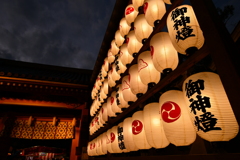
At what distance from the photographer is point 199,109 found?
6.01ft

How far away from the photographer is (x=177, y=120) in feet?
7.02

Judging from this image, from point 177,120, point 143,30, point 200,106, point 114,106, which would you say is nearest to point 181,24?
point 200,106

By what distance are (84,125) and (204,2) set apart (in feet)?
31.1

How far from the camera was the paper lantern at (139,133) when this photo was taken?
123 inches

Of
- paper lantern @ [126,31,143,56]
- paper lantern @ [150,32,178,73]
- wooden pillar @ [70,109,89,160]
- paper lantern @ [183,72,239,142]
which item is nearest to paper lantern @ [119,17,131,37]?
paper lantern @ [126,31,143,56]

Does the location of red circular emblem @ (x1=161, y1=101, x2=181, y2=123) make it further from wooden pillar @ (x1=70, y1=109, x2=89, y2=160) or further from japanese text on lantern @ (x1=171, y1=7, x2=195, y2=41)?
wooden pillar @ (x1=70, y1=109, x2=89, y2=160)

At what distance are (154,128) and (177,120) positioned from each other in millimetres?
649

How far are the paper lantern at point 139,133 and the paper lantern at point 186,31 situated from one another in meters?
1.70

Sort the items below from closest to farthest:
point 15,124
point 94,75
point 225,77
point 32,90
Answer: point 225,77, point 32,90, point 15,124, point 94,75

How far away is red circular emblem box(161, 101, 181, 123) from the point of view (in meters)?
2.18

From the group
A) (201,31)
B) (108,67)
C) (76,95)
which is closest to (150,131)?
(201,31)

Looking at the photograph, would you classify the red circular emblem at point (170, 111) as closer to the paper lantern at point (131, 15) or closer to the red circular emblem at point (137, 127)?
the red circular emblem at point (137, 127)

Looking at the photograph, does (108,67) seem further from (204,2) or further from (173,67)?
(204,2)

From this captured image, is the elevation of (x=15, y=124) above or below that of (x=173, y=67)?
above
